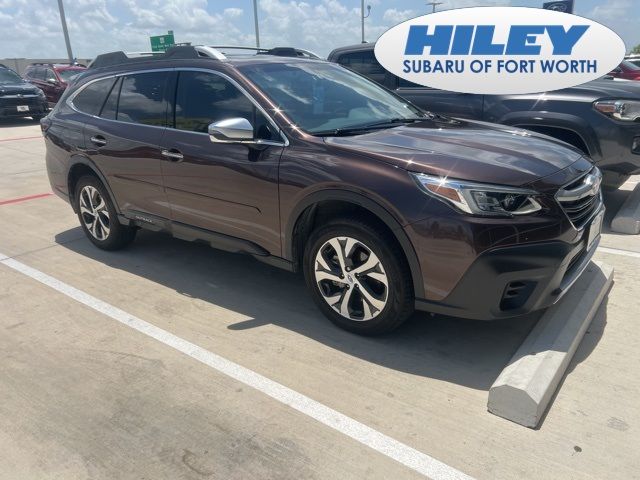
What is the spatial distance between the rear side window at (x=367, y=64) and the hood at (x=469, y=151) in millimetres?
3624

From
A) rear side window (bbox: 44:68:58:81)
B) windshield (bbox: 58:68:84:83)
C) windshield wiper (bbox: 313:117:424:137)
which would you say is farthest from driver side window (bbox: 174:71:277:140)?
rear side window (bbox: 44:68:58:81)

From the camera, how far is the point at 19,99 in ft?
53.2

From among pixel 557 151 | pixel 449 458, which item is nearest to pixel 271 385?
pixel 449 458

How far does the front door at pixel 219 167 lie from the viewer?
140 inches

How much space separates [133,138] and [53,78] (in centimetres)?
1695

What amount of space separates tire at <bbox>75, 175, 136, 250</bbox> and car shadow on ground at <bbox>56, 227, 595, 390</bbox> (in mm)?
143

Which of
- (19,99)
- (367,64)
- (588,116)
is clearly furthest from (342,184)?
(19,99)

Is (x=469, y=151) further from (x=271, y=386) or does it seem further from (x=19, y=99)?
(x=19, y=99)

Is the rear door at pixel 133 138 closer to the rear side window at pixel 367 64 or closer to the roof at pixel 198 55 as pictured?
the roof at pixel 198 55

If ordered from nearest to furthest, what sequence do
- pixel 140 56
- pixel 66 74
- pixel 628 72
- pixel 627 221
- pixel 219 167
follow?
1. pixel 219 167
2. pixel 140 56
3. pixel 627 221
4. pixel 628 72
5. pixel 66 74

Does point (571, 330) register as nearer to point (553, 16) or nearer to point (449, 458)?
point (449, 458)

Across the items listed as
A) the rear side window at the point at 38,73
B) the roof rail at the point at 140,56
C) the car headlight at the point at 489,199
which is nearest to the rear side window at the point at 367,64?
the roof rail at the point at 140,56

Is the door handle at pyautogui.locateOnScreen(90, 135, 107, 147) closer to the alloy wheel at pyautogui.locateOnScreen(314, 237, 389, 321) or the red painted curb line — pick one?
the alloy wheel at pyautogui.locateOnScreen(314, 237, 389, 321)

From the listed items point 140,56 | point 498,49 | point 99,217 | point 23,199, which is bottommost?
point 23,199
